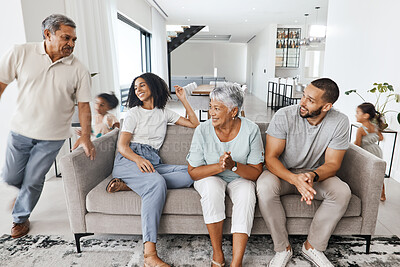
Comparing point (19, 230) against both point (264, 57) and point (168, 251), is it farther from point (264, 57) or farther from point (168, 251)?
point (264, 57)

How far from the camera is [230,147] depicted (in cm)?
173

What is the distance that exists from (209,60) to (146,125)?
14.5m

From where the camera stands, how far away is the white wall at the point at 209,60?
1580 cm

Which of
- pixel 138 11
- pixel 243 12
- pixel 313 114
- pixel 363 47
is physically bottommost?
pixel 313 114

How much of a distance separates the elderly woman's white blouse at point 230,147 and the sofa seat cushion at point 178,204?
22 cm

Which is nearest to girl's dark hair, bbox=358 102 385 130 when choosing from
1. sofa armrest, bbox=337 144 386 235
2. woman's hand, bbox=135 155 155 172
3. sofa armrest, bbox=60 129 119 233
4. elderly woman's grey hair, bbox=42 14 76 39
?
sofa armrest, bbox=337 144 386 235

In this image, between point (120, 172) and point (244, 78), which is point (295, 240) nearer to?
point (120, 172)

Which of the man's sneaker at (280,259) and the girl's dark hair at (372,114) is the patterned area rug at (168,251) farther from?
the girl's dark hair at (372,114)

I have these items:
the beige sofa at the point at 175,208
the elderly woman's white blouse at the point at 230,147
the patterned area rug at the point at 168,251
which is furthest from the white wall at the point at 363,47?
the elderly woman's white blouse at the point at 230,147

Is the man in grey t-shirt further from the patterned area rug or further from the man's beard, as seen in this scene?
the patterned area rug

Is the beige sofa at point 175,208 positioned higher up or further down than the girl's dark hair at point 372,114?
further down

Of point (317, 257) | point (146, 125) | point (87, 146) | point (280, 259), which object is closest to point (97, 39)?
point (146, 125)

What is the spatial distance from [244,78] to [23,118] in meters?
15.3

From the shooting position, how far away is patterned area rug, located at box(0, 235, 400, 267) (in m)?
1.68
